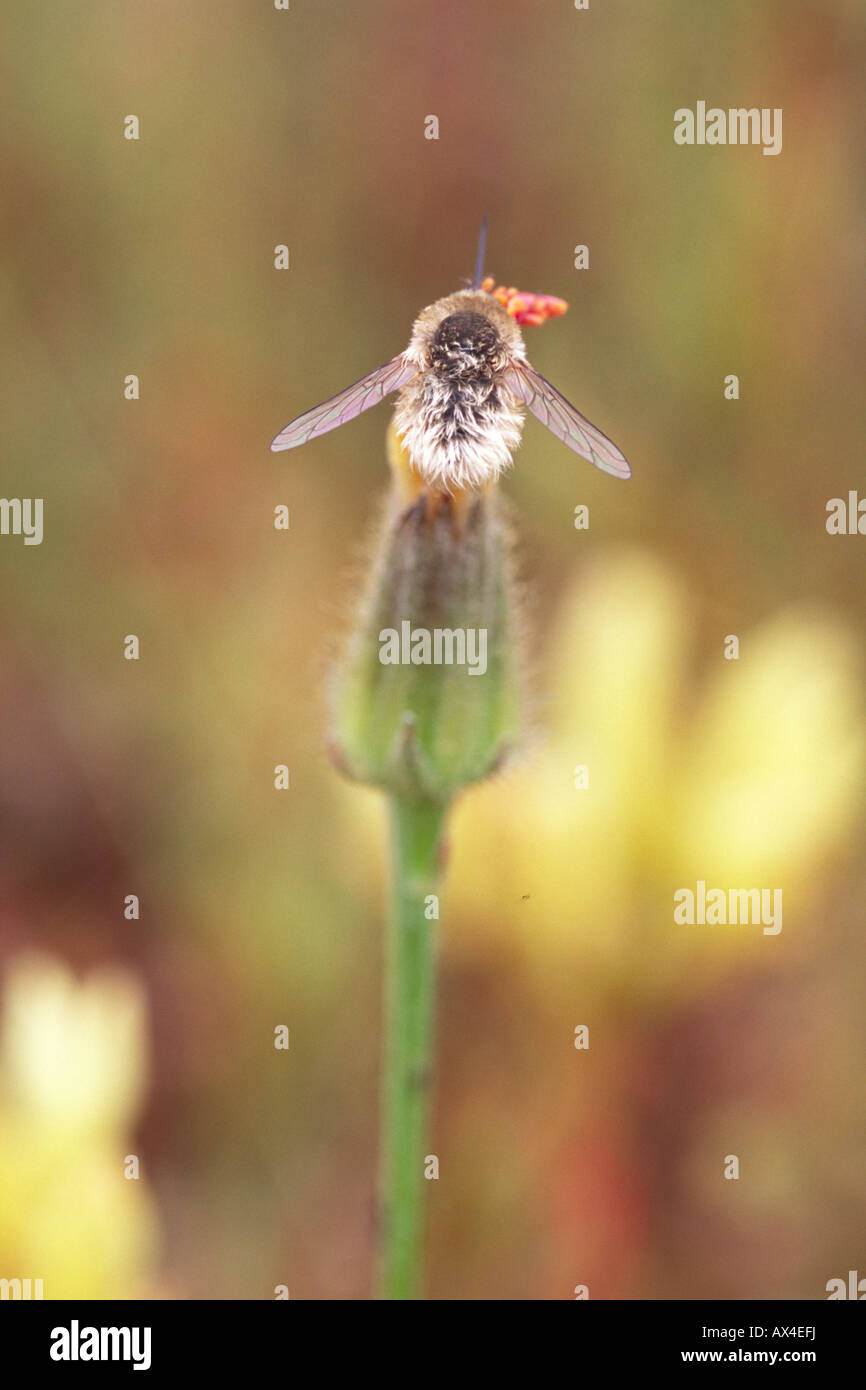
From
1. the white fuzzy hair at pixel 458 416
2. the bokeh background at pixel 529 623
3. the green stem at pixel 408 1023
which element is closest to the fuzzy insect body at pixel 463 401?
the white fuzzy hair at pixel 458 416

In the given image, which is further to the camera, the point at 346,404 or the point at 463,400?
the point at 346,404

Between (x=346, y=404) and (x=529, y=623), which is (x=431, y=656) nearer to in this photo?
(x=346, y=404)

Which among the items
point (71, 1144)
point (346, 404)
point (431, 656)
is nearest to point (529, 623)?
point (431, 656)

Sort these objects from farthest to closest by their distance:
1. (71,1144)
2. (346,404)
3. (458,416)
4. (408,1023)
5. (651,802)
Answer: (651,802) → (71,1144) → (408,1023) → (346,404) → (458,416)

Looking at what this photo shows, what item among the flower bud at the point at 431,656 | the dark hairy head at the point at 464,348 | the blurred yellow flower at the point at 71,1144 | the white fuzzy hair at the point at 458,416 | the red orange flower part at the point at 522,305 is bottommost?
the blurred yellow flower at the point at 71,1144

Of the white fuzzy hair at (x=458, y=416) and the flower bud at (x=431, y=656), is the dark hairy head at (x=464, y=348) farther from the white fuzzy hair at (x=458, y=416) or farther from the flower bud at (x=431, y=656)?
the flower bud at (x=431, y=656)
